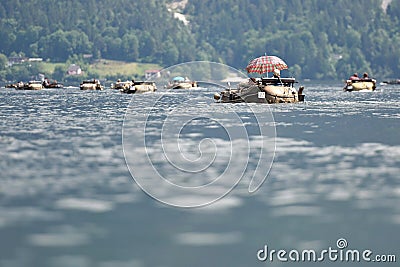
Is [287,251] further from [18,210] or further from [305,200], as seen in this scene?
[18,210]

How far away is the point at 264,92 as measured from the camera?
393 ft

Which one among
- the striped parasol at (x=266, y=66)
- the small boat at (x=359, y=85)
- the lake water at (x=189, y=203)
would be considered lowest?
the small boat at (x=359, y=85)

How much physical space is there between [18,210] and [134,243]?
21.3ft

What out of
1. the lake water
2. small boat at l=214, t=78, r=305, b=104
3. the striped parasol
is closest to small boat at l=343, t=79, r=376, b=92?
small boat at l=214, t=78, r=305, b=104

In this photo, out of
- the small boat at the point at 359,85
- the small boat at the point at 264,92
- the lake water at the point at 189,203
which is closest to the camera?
the lake water at the point at 189,203

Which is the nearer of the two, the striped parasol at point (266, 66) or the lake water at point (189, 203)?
the lake water at point (189, 203)

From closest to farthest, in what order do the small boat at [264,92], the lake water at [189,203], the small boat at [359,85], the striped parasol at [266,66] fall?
the lake water at [189,203]
the small boat at [264,92]
the striped parasol at [266,66]
the small boat at [359,85]

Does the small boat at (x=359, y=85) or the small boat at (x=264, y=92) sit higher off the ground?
the small boat at (x=264, y=92)

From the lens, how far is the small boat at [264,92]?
4715 inches

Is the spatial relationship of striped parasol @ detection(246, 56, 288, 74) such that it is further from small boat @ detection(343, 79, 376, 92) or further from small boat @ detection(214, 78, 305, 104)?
small boat @ detection(343, 79, 376, 92)

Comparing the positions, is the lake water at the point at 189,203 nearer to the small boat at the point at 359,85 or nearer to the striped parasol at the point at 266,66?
the striped parasol at the point at 266,66

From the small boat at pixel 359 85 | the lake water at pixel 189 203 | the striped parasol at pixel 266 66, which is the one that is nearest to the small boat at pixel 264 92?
the striped parasol at pixel 266 66

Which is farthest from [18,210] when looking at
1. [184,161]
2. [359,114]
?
[359,114]

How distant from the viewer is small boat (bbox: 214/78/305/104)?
11975cm
